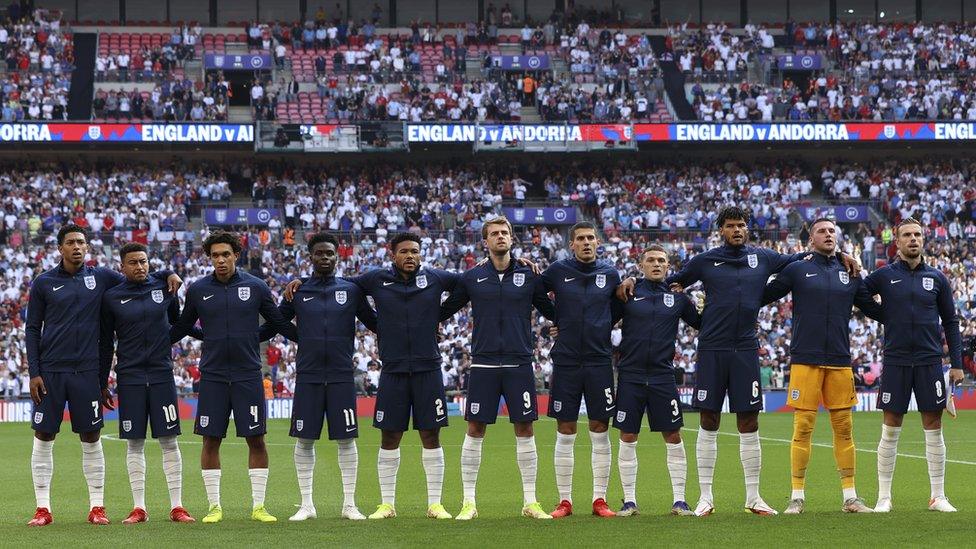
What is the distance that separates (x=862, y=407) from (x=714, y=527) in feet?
88.9

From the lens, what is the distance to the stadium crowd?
3844 centimetres

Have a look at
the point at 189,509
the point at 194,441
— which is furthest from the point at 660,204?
the point at 189,509

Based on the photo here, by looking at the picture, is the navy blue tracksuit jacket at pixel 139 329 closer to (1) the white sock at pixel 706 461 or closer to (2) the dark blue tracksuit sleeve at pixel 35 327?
(2) the dark blue tracksuit sleeve at pixel 35 327

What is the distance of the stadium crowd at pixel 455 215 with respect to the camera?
38.4 metres

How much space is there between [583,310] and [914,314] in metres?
3.15

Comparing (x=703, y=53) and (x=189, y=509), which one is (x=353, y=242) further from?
(x=189, y=509)

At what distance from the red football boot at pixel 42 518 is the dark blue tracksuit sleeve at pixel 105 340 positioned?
1250 millimetres

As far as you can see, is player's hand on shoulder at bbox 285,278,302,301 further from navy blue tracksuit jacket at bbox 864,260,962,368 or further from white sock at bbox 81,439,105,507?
navy blue tracksuit jacket at bbox 864,260,962,368

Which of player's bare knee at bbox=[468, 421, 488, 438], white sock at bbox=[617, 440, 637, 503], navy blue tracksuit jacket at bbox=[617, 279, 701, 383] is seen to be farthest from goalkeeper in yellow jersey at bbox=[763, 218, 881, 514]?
player's bare knee at bbox=[468, 421, 488, 438]

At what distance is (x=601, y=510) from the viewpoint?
12312 mm

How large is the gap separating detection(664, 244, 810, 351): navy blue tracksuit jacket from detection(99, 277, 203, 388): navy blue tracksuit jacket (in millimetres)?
4827

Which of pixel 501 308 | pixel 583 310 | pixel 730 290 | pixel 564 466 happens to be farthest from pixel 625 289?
pixel 564 466

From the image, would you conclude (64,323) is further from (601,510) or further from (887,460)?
(887,460)

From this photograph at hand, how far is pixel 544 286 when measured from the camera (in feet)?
41.8
